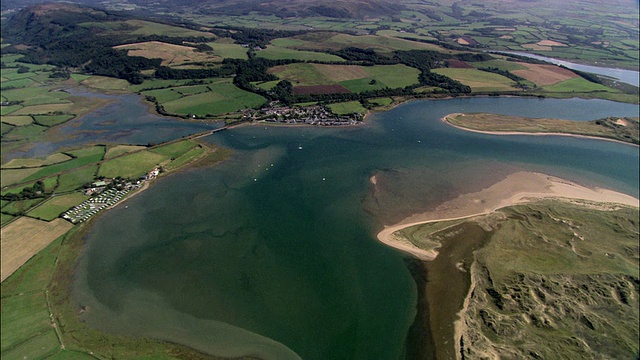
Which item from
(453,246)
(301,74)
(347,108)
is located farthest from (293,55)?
(453,246)

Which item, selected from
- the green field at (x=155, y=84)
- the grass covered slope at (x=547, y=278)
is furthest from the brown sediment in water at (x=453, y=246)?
the green field at (x=155, y=84)

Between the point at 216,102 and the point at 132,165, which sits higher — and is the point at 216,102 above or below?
above

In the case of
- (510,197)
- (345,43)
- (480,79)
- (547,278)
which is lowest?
(547,278)

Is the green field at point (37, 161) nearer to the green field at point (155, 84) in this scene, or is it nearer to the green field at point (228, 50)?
the green field at point (155, 84)

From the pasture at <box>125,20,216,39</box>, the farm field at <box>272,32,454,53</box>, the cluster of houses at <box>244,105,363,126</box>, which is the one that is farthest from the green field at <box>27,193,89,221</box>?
the pasture at <box>125,20,216,39</box>

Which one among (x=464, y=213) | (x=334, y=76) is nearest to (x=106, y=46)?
(x=334, y=76)

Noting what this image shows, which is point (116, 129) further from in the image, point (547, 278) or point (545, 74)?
point (545, 74)

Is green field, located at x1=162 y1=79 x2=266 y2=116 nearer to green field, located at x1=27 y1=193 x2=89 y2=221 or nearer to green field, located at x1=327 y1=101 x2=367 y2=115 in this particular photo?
green field, located at x1=327 y1=101 x2=367 y2=115
